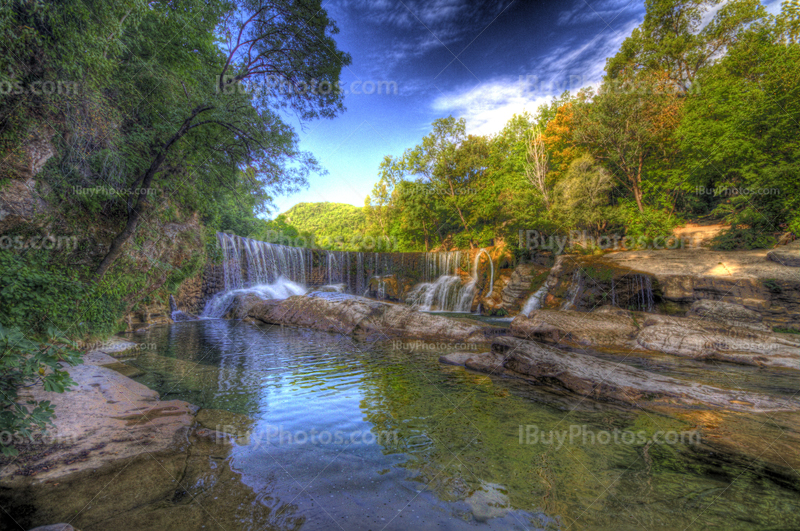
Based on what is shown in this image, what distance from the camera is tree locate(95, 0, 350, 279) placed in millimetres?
6188

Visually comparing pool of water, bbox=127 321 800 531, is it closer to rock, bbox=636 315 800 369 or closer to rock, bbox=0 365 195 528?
rock, bbox=0 365 195 528

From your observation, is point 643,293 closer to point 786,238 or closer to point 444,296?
point 786,238

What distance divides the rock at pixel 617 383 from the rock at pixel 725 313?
6034 millimetres

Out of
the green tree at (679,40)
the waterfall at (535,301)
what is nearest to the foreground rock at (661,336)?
the waterfall at (535,301)

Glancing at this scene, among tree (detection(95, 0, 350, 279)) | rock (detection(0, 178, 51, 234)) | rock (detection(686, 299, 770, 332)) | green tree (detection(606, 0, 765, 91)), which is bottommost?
rock (detection(686, 299, 770, 332))

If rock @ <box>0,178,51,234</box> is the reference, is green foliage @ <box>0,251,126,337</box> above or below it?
below

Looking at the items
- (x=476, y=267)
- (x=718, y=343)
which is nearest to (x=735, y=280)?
(x=718, y=343)

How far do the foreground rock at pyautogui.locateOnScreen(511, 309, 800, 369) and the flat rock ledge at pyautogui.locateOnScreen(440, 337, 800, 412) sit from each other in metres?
2.96

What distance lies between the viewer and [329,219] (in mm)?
56031

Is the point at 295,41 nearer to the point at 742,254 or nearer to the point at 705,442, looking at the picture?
the point at 705,442

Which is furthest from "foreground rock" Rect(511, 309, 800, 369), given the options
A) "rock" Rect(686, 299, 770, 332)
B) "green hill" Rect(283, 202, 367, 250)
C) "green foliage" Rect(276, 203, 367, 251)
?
"green hill" Rect(283, 202, 367, 250)

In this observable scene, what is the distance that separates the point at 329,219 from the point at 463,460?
56014 millimetres

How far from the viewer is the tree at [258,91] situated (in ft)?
20.3

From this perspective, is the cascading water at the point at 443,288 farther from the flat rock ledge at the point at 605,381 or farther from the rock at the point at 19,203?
the rock at the point at 19,203
